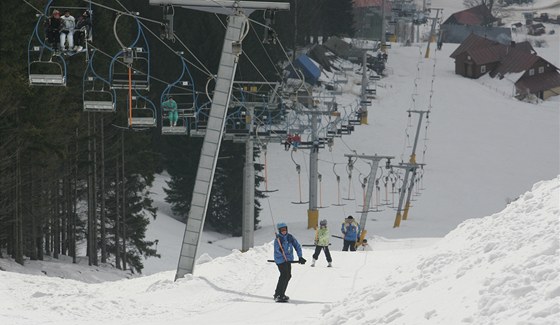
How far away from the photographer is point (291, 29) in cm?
9519

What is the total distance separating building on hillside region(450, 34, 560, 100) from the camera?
354 ft

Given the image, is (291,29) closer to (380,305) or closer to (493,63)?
(493,63)

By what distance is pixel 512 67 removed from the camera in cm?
11131

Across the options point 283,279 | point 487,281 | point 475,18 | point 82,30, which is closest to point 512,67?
point 475,18

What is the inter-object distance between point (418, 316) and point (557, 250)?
1.46 metres

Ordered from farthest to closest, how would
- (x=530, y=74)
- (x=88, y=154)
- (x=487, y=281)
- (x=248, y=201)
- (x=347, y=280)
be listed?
1. (x=530, y=74)
2. (x=88, y=154)
3. (x=248, y=201)
4. (x=347, y=280)
5. (x=487, y=281)

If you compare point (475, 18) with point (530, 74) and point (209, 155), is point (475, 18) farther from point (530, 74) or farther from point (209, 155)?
point (209, 155)

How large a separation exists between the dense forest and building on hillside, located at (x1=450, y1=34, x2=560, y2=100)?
4236 centimetres

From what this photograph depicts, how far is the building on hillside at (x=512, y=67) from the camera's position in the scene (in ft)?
354

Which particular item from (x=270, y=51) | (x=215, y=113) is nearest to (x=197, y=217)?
(x=215, y=113)

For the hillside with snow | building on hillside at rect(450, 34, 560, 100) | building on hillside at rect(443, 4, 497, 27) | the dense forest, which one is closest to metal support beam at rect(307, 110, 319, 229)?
the hillside with snow

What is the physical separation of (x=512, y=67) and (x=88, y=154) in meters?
73.0

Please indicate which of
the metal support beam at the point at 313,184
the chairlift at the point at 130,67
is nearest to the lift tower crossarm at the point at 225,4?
the chairlift at the point at 130,67

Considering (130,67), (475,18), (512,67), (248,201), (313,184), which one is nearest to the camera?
(130,67)
